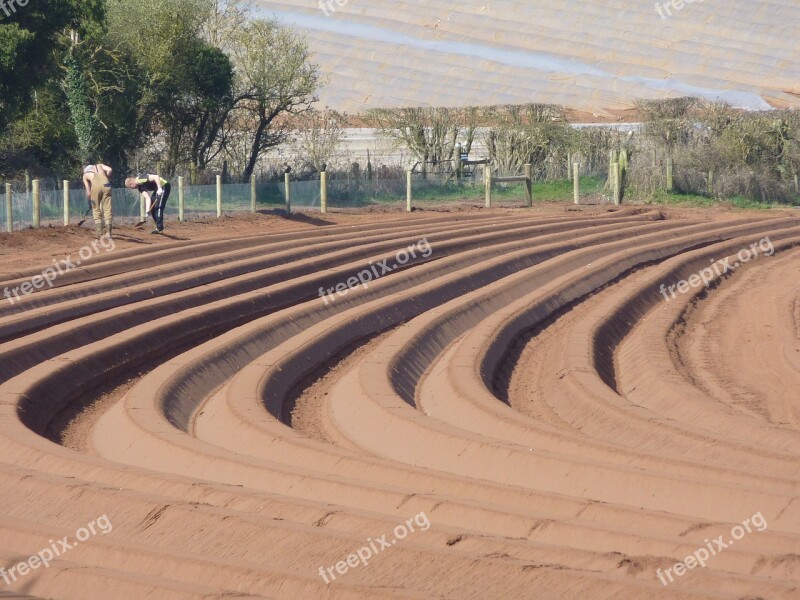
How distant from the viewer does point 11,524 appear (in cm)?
620

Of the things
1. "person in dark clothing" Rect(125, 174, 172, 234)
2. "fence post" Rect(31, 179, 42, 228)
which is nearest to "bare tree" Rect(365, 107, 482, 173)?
"person in dark clothing" Rect(125, 174, 172, 234)

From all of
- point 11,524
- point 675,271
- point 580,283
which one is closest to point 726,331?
point 580,283

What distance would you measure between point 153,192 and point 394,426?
13671 mm

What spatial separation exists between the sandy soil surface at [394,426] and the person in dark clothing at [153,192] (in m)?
1.91

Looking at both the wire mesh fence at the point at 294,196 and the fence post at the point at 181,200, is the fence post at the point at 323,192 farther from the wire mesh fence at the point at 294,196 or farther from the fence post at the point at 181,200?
the fence post at the point at 181,200

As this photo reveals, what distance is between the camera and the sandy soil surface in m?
5.42

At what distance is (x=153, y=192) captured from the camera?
69.8 feet

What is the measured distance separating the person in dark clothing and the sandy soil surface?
6.27 ft

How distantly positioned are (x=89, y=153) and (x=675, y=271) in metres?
14.5

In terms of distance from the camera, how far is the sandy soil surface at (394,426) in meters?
5.42

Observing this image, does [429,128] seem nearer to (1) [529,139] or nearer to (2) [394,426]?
(1) [529,139]

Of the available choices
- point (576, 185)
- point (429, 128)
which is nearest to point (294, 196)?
point (576, 185)

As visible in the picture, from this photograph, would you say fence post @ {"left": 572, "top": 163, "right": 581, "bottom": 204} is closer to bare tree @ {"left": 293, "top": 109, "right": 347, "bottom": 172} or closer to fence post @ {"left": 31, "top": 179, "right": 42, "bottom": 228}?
bare tree @ {"left": 293, "top": 109, "right": 347, "bottom": 172}

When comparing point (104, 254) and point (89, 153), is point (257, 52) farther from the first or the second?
point (104, 254)
